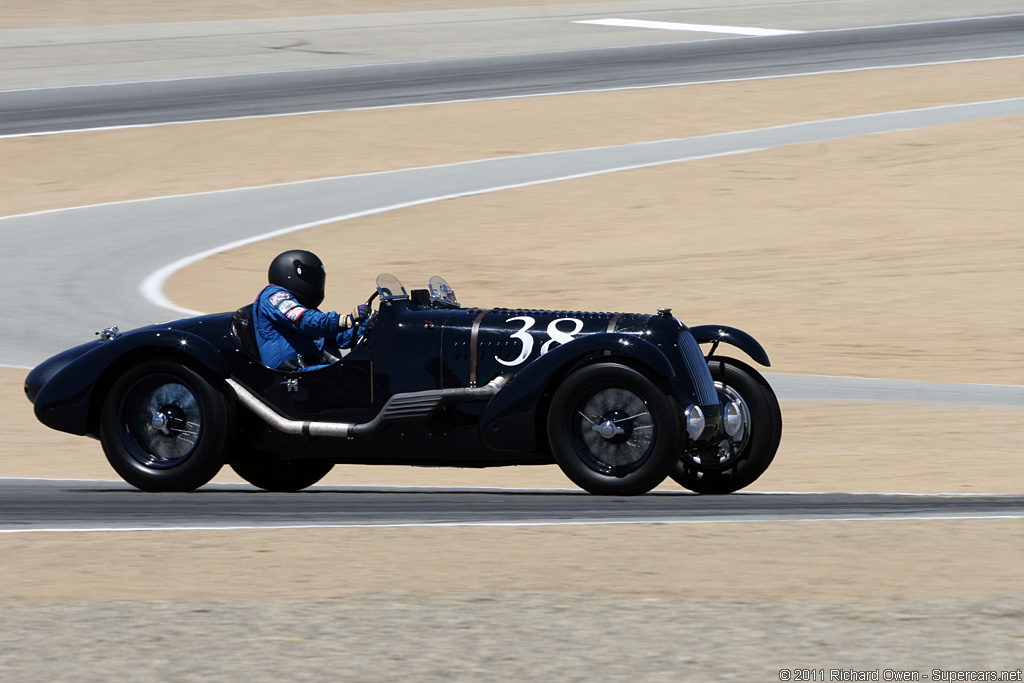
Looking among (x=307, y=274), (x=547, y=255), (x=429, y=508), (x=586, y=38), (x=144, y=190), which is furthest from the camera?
(x=586, y=38)

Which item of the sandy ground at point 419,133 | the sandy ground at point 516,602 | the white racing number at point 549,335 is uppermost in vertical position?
the sandy ground at point 419,133

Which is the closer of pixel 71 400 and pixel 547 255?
pixel 71 400

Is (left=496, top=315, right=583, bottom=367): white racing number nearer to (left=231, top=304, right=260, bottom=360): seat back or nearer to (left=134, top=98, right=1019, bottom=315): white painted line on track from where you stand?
(left=231, top=304, right=260, bottom=360): seat back

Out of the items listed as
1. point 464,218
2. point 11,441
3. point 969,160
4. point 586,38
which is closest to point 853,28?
point 586,38

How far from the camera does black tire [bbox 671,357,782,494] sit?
9.25 m

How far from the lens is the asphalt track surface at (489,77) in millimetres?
30406

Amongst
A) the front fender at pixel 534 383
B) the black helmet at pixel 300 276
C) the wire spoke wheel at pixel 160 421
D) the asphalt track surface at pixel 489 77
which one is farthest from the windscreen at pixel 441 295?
the asphalt track surface at pixel 489 77

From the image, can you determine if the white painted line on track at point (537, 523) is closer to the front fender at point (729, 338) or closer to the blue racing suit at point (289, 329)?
the front fender at point (729, 338)

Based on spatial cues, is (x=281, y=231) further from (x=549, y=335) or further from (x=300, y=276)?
(x=549, y=335)

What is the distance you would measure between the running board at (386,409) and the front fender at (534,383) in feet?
0.38

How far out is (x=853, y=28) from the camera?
130 ft

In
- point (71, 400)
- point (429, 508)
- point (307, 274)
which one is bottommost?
point (429, 508)

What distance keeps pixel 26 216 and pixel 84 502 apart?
47.4 feet

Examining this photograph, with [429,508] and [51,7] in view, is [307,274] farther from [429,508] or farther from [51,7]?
[51,7]
